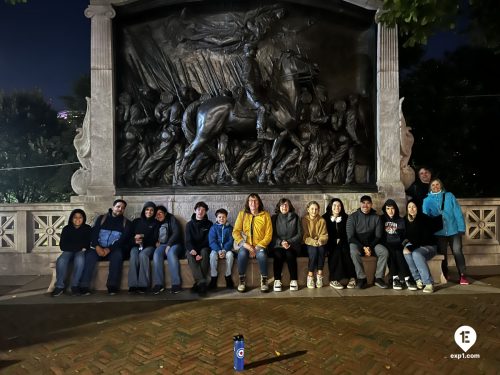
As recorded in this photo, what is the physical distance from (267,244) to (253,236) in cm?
27

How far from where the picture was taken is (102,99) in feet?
24.1

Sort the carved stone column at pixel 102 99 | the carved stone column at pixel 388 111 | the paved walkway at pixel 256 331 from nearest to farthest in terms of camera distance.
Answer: the paved walkway at pixel 256 331
the carved stone column at pixel 102 99
the carved stone column at pixel 388 111

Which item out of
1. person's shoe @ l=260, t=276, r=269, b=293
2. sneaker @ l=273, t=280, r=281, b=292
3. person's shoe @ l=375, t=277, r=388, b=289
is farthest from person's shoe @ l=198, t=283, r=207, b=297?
person's shoe @ l=375, t=277, r=388, b=289

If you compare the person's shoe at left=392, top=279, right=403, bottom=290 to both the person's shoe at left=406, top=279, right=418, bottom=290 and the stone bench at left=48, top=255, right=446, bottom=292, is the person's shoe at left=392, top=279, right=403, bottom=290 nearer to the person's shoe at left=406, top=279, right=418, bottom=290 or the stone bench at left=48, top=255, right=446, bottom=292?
the person's shoe at left=406, top=279, right=418, bottom=290

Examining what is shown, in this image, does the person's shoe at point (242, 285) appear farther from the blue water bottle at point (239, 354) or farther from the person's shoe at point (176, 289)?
the blue water bottle at point (239, 354)

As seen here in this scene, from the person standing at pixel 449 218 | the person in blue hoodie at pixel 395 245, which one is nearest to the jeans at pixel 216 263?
the person in blue hoodie at pixel 395 245

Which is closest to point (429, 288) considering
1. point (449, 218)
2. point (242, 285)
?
point (449, 218)

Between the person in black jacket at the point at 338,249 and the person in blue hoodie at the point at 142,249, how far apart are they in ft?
9.80

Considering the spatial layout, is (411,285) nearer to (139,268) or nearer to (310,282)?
(310,282)

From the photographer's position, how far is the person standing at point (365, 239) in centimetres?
559

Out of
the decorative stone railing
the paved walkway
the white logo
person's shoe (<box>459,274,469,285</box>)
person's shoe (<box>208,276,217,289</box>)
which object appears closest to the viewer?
the paved walkway

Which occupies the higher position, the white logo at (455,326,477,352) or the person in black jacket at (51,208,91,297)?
the person in black jacket at (51,208,91,297)

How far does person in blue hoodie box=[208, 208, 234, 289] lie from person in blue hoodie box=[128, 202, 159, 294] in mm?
997

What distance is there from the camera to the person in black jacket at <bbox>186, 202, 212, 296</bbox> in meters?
5.47
